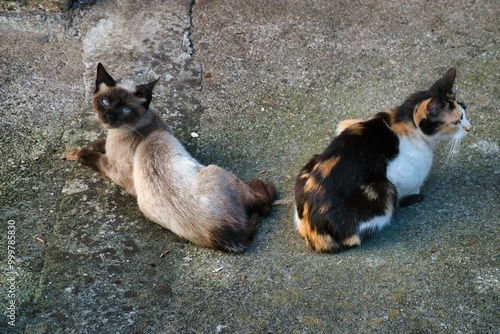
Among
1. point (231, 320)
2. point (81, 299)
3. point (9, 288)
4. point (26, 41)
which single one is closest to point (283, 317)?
point (231, 320)

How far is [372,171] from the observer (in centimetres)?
423

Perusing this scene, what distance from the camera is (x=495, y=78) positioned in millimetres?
5648

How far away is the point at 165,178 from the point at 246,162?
0.87 meters

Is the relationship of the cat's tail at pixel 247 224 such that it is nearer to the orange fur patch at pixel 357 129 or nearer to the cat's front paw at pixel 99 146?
the orange fur patch at pixel 357 129

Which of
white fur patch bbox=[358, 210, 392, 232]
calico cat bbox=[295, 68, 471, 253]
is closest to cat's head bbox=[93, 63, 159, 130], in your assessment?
calico cat bbox=[295, 68, 471, 253]

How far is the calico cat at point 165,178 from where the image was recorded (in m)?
4.29

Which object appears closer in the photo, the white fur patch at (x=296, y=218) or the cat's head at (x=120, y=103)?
the white fur patch at (x=296, y=218)

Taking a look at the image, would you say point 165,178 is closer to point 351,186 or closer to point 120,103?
point 120,103

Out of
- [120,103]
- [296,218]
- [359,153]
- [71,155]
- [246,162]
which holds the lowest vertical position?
[71,155]

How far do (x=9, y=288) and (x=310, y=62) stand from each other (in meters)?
3.33

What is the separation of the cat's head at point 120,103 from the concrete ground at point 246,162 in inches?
19.9

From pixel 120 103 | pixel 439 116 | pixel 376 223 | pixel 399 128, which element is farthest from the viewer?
pixel 120 103

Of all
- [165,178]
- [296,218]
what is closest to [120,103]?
[165,178]

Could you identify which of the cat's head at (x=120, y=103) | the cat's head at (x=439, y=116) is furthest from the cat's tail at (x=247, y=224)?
the cat's head at (x=439, y=116)
